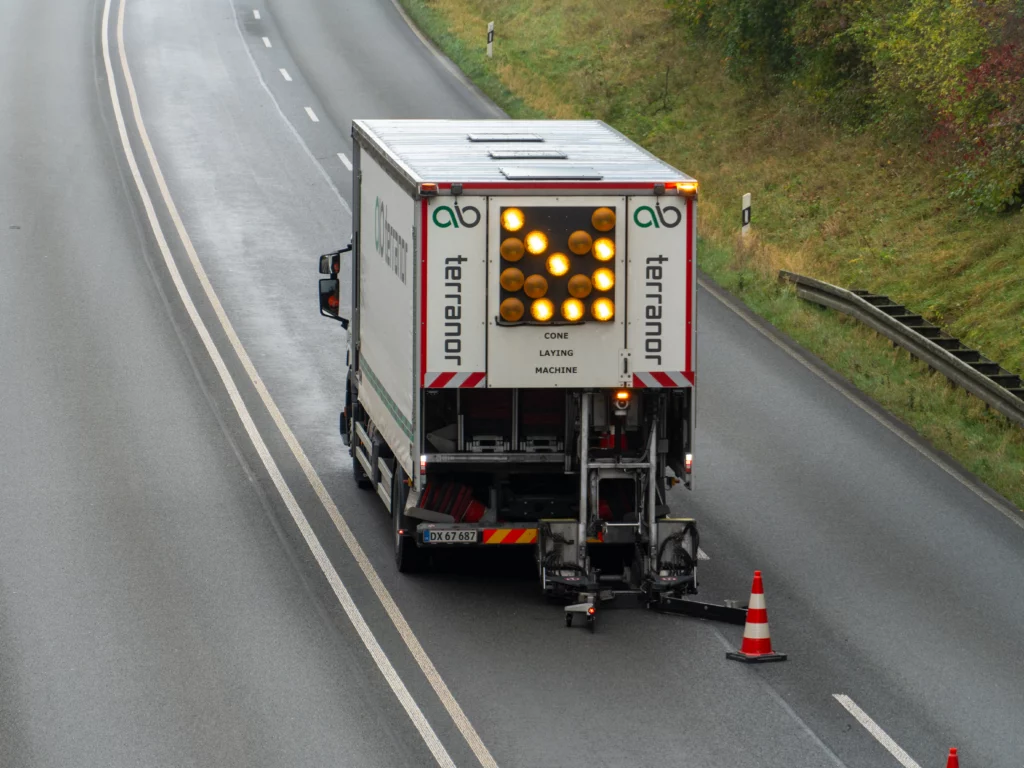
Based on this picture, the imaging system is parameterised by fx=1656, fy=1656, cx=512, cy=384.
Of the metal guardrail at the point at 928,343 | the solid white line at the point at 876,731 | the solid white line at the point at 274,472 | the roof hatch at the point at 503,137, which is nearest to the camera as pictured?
the solid white line at the point at 876,731

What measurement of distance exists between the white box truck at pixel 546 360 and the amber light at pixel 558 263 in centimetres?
1

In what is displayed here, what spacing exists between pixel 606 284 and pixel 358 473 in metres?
5.02

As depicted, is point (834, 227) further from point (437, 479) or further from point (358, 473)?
point (437, 479)

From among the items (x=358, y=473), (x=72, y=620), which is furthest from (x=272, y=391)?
(x=72, y=620)

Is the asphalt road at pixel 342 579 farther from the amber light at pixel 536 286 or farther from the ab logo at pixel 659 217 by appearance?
the ab logo at pixel 659 217

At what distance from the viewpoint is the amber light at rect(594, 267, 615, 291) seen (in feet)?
44.9

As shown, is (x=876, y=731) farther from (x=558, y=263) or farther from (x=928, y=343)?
(x=928, y=343)

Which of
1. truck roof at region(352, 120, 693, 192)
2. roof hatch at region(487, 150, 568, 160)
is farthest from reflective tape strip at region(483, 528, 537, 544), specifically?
roof hatch at region(487, 150, 568, 160)

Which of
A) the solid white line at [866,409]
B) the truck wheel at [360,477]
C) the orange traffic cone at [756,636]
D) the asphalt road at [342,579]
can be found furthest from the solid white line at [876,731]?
the truck wheel at [360,477]

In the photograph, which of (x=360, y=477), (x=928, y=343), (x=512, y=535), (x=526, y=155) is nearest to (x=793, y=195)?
(x=928, y=343)

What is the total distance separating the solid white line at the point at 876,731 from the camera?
11602 millimetres

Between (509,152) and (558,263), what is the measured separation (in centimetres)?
205

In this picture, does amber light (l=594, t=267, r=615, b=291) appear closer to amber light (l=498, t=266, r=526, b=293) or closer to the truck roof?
amber light (l=498, t=266, r=526, b=293)

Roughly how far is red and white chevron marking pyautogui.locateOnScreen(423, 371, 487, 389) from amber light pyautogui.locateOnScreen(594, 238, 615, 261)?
1366 millimetres
